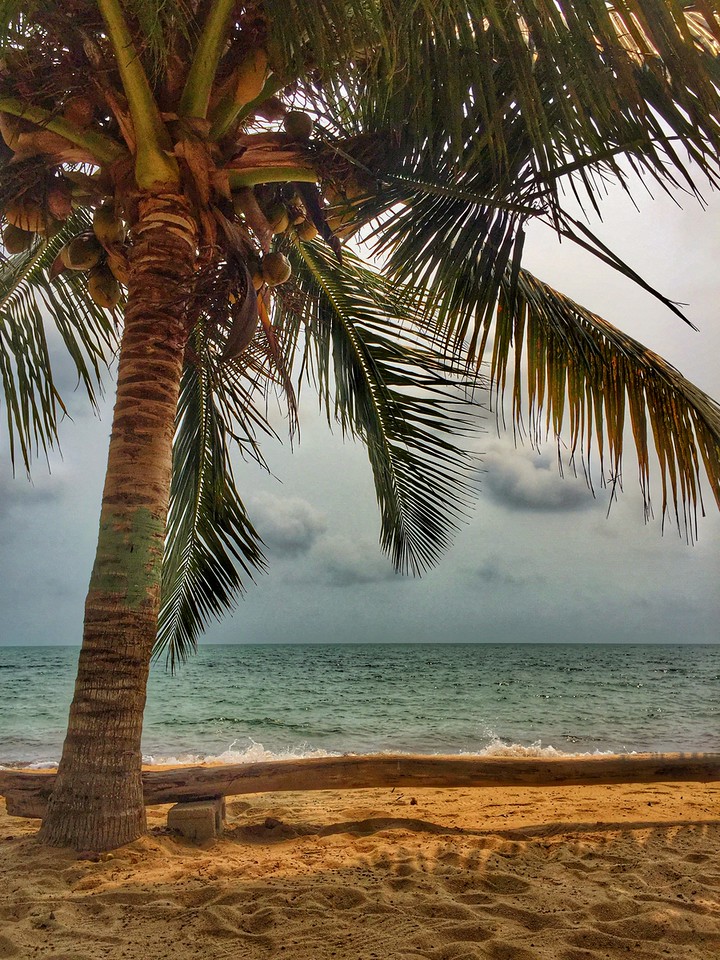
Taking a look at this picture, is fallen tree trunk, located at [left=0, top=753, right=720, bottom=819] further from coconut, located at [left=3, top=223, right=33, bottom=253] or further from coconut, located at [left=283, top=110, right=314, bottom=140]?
coconut, located at [left=283, top=110, right=314, bottom=140]

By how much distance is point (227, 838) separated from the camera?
3.76 meters

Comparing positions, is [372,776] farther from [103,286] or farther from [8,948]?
[103,286]

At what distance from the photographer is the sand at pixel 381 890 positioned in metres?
2.38

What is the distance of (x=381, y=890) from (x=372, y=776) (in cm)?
116

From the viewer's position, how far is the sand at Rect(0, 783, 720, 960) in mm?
2379

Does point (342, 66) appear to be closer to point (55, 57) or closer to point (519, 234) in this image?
point (519, 234)

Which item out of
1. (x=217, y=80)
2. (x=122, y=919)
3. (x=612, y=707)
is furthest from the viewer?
(x=612, y=707)

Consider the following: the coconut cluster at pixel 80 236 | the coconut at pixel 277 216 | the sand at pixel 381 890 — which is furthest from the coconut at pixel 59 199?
the sand at pixel 381 890

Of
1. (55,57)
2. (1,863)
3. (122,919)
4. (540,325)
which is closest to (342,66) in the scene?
(55,57)

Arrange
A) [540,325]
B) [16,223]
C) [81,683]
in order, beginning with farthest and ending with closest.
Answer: [540,325]
[16,223]
[81,683]

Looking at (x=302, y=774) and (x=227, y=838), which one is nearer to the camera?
(x=227, y=838)

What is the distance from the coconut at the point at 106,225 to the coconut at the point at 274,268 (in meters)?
0.87

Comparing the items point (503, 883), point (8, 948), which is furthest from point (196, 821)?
point (503, 883)

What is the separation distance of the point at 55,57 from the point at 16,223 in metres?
0.92
